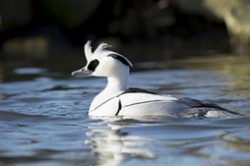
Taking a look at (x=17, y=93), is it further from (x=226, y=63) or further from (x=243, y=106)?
(x=226, y=63)

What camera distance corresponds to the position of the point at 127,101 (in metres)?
9.72

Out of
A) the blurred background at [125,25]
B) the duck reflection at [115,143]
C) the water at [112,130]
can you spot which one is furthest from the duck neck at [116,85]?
the blurred background at [125,25]

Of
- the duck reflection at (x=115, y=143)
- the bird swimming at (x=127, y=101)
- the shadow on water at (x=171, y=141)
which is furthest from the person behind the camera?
the bird swimming at (x=127, y=101)

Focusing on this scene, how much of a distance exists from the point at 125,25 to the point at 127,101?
12.5 meters

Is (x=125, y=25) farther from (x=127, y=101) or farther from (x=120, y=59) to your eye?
(x=127, y=101)

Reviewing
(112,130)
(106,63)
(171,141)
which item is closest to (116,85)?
(106,63)

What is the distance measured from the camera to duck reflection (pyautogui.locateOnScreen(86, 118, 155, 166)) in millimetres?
7469

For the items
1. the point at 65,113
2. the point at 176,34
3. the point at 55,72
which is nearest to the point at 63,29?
the point at 176,34

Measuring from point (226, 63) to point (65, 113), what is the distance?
7001 millimetres

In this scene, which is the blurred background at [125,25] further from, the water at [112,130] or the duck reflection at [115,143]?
the duck reflection at [115,143]

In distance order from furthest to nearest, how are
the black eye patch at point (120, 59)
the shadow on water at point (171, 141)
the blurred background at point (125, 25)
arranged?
the blurred background at point (125, 25) → the black eye patch at point (120, 59) → the shadow on water at point (171, 141)

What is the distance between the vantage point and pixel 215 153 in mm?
7594

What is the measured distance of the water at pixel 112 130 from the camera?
24.6 feet

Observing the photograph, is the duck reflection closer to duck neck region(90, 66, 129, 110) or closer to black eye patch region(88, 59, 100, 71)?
duck neck region(90, 66, 129, 110)
